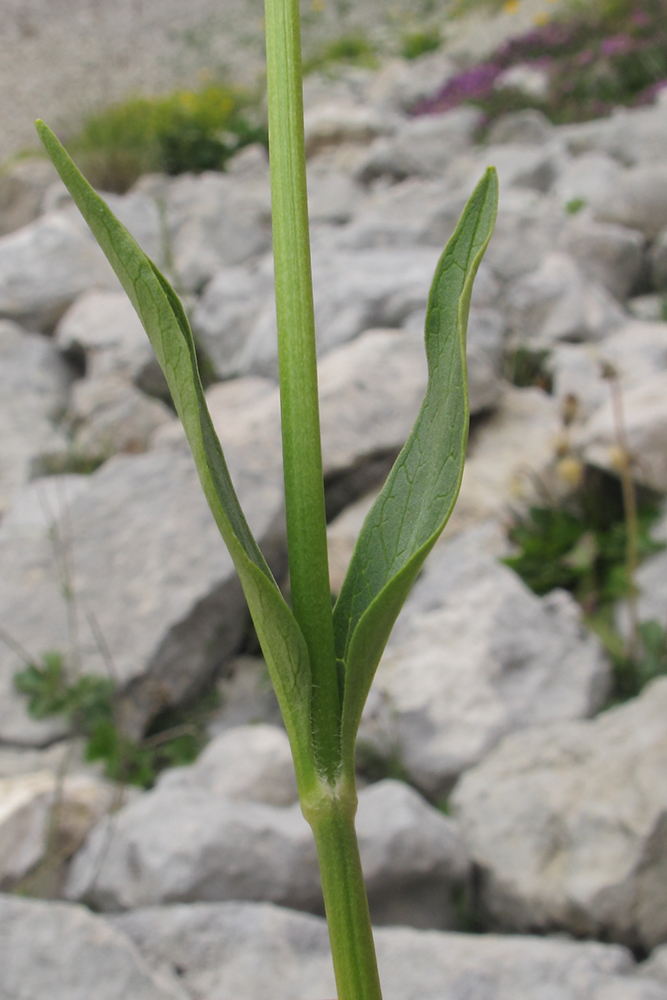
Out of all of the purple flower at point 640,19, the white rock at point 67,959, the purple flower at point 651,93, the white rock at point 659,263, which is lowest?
the white rock at point 67,959

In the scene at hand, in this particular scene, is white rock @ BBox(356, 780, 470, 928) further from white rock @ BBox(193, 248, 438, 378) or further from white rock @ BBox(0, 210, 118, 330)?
white rock @ BBox(0, 210, 118, 330)

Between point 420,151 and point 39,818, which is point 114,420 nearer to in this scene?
point 39,818

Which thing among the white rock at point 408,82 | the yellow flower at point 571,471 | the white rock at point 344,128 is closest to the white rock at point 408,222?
the yellow flower at point 571,471

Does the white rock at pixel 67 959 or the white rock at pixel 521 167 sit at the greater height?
the white rock at pixel 521 167

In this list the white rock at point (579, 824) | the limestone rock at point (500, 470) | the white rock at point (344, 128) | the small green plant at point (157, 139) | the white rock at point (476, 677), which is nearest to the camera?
the white rock at point (579, 824)

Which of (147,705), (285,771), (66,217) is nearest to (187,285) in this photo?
(66,217)

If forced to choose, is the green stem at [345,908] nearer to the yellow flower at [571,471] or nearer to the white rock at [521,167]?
the yellow flower at [571,471]
